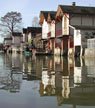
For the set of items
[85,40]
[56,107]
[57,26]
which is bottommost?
[56,107]

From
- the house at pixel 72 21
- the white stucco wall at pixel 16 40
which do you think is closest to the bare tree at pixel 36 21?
the white stucco wall at pixel 16 40

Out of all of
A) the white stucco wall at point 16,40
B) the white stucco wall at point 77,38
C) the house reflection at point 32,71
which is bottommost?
the house reflection at point 32,71

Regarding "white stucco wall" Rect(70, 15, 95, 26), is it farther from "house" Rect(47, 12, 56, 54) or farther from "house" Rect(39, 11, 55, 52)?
"house" Rect(39, 11, 55, 52)

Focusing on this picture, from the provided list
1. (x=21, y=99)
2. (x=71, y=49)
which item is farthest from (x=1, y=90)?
(x=71, y=49)

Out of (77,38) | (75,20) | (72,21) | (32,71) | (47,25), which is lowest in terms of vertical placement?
(32,71)

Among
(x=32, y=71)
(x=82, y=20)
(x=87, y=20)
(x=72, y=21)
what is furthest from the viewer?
(x=87, y=20)

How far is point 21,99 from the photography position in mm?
7277

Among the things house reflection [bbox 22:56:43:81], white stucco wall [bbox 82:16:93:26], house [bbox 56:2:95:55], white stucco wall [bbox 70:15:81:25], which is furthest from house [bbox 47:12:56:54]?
house reflection [bbox 22:56:43:81]

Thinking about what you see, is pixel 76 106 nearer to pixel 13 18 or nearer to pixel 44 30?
pixel 44 30

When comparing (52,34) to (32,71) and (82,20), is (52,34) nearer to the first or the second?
(82,20)

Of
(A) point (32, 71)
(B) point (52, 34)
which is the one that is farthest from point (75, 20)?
(A) point (32, 71)

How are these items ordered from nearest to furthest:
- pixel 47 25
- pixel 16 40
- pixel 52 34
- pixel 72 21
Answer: pixel 72 21 → pixel 52 34 → pixel 47 25 → pixel 16 40

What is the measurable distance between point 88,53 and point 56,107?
28319 millimetres

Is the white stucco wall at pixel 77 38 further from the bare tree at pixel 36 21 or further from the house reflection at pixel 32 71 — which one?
the bare tree at pixel 36 21
